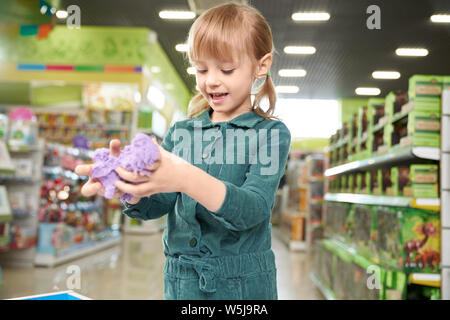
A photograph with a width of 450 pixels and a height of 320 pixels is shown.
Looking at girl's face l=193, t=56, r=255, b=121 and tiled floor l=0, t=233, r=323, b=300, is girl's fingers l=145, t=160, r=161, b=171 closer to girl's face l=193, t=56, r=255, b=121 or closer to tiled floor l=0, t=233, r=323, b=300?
girl's face l=193, t=56, r=255, b=121

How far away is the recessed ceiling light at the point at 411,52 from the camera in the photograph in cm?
165

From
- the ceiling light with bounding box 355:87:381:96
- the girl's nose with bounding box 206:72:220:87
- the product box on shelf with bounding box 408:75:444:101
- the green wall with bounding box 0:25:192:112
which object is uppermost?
the green wall with bounding box 0:25:192:112

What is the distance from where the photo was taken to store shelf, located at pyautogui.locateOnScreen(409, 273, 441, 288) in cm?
165

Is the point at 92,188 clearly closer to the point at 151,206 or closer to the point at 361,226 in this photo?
the point at 151,206

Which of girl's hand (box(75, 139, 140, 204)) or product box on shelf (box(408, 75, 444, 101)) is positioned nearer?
girl's hand (box(75, 139, 140, 204))

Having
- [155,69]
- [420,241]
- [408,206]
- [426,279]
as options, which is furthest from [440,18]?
[155,69]

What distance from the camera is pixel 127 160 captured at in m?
0.46

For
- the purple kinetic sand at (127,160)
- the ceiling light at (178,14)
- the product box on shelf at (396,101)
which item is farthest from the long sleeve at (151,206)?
the product box on shelf at (396,101)

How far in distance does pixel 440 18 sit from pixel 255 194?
156 cm

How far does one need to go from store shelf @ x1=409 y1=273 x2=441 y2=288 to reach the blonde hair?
54.3 inches

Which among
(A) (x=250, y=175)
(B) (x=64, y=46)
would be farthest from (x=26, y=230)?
(B) (x=64, y=46)

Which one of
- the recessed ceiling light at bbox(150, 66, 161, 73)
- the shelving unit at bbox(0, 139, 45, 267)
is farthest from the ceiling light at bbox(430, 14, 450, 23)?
the recessed ceiling light at bbox(150, 66, 161, 73)

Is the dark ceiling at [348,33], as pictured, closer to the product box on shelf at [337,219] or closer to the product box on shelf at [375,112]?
the product box on shelf at [375,112]

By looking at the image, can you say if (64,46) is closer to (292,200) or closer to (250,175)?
(292,200)
